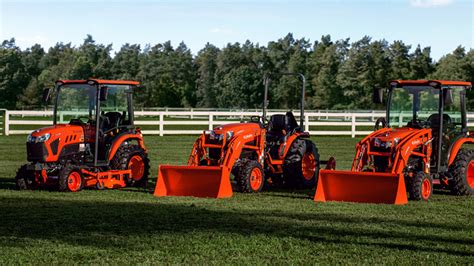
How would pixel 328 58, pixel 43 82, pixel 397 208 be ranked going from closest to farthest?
pixel 397 208 < pixel 328 58 < pixel 43 82

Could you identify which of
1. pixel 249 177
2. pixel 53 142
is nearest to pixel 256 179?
pixel 249 177

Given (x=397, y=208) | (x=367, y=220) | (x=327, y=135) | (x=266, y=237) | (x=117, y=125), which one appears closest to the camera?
(x=266, y=237)

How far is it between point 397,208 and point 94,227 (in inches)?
181

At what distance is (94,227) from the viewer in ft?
37.3

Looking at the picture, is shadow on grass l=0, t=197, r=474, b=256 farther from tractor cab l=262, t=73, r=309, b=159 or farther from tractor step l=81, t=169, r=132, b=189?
tractor cab l=262, t=73, r=309, b=159

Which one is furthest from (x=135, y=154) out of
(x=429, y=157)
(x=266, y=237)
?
(x=266, y=237)

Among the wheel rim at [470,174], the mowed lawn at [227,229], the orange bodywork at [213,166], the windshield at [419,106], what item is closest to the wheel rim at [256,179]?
the mowed lawn at [227,229]

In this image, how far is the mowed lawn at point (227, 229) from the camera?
9.52m

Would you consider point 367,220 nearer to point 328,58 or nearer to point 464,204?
point 464,204

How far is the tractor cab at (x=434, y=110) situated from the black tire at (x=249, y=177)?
7.61 ft

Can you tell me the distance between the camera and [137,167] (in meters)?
17.4

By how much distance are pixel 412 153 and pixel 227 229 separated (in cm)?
475

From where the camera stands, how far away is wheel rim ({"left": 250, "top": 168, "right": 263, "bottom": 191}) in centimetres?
1582

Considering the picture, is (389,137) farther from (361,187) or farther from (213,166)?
(213,166)
